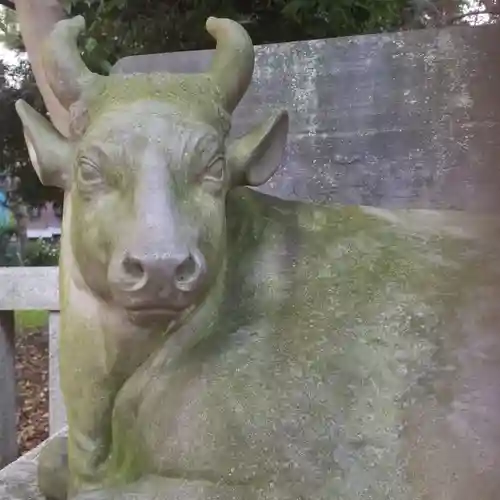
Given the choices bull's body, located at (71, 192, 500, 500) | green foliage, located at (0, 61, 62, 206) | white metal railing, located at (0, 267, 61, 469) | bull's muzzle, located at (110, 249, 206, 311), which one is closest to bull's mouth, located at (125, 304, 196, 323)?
bull's muzzle, located at (110, 249, 206, 311)

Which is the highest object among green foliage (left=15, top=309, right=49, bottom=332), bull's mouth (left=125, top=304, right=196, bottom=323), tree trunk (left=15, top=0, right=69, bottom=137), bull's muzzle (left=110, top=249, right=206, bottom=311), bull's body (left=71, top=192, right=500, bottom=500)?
tree trunk (left=15, top=0, right=69, bottom=137)

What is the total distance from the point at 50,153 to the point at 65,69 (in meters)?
0.14

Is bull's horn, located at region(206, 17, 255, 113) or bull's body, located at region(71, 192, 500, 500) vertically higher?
bull's horn, located at region(206, 17, 255, 113)

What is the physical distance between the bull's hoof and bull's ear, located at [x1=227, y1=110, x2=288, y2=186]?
677 millimetres

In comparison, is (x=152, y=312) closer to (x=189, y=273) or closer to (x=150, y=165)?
(x=189, y=273)

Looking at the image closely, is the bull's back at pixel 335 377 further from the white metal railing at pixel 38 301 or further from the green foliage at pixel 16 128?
the green foliage at pixel 16 128

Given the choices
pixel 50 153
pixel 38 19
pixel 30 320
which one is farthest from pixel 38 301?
pixel 30 320

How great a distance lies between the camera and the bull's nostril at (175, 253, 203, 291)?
3.56ft

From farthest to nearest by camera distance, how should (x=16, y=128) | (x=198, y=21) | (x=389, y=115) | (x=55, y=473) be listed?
(x=16, y=128), (x=198, y=21), (x=389, y=115), (x=55, y=473)

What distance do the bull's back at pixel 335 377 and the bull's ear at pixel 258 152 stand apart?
109 millimetres

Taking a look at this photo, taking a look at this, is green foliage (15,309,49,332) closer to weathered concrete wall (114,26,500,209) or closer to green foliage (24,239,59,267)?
green foliage (24,239,59,267)

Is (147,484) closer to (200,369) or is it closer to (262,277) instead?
(200,369)

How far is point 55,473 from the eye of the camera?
1.55 m

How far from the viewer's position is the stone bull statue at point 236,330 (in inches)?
46.1
